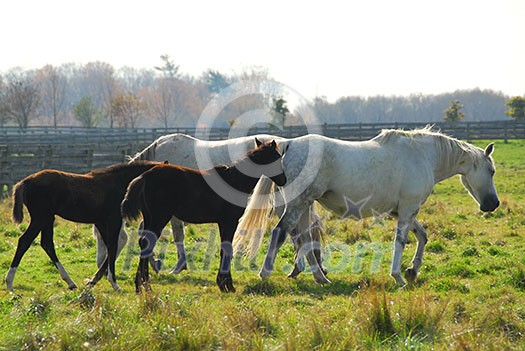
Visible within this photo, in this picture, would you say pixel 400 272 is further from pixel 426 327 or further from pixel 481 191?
pixel 426 327

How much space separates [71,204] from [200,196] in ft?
4.96

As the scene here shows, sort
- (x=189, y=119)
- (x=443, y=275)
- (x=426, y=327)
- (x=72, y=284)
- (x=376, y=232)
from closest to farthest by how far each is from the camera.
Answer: (x=426, y=327), (x=72, y=284), (x=443, y=275), (x=376, y=232), (x=189, y=119)

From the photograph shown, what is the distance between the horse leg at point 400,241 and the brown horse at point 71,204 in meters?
3.41

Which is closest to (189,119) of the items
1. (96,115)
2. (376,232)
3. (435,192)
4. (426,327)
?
(96,115)

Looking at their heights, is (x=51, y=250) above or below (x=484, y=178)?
below

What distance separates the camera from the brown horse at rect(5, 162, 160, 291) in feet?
23.5

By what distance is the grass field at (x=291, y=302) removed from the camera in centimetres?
486

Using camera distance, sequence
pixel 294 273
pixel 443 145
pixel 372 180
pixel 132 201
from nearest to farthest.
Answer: pixel 132 201, pixel 372 180, pixel 294 273, pixel 443 145

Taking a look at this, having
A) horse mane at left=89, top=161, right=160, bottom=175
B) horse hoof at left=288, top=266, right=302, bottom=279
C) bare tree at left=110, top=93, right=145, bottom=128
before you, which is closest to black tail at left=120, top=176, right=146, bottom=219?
horse mane at left=89, top=161, right=160, bottom=175

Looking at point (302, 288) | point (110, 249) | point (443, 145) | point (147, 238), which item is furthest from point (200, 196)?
point (443, 145)

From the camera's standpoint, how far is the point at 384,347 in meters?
4.93

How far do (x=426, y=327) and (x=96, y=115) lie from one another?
61763 mm

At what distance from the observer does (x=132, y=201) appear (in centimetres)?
700

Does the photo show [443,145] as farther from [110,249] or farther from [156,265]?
[110,249]
